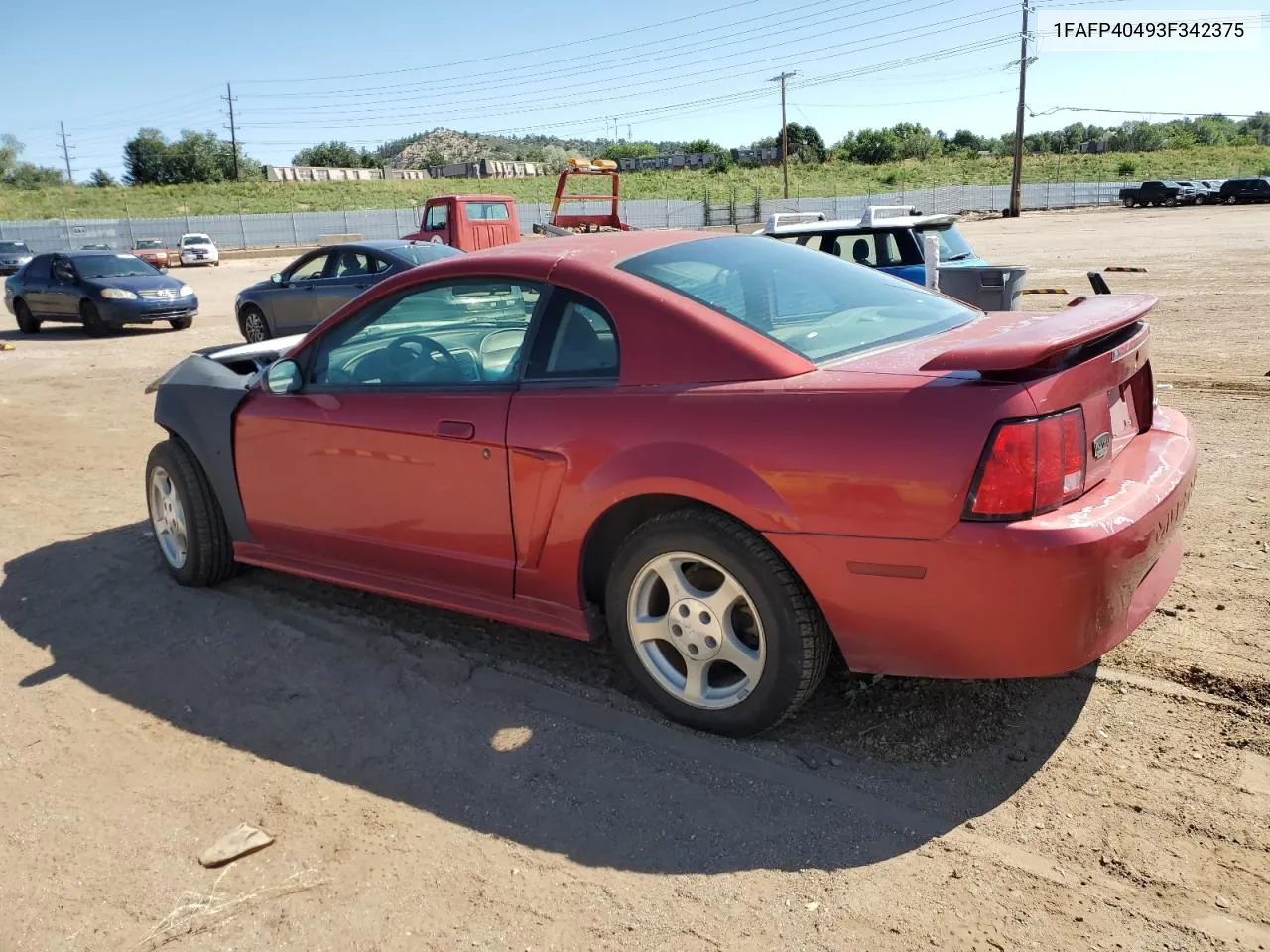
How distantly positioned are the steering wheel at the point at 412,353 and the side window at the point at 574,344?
0.49 meters

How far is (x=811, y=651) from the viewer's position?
288 cm

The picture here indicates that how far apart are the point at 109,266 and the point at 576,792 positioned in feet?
57.6

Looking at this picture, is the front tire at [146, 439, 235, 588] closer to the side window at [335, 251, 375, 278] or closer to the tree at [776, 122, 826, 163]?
the side window at [335, 251, 375, 278]

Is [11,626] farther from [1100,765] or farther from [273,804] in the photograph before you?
[1100,765]

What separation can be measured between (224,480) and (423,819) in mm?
2291

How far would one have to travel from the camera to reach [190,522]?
4.61m

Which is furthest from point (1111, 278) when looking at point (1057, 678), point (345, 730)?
point (345, 730)

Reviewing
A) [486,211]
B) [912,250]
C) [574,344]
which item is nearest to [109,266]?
[486,211]

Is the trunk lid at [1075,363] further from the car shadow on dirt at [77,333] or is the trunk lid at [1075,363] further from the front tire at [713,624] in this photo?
the car shadow on dirt at [77,333]

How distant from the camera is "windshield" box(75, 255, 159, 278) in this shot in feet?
55.6

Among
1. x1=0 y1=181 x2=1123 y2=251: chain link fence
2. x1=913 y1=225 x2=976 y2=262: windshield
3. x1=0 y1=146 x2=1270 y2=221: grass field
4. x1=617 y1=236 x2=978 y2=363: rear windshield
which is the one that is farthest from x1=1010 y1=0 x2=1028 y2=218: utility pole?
x1=617 y1=236 x2=978 y2=363: rear windshield

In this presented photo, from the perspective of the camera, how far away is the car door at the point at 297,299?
44.3ft

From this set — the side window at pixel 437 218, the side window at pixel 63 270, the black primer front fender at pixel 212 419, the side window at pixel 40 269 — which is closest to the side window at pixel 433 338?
the black primer front fender at pixel 212 419

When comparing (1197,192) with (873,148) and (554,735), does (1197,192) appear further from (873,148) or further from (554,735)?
(554,735)
